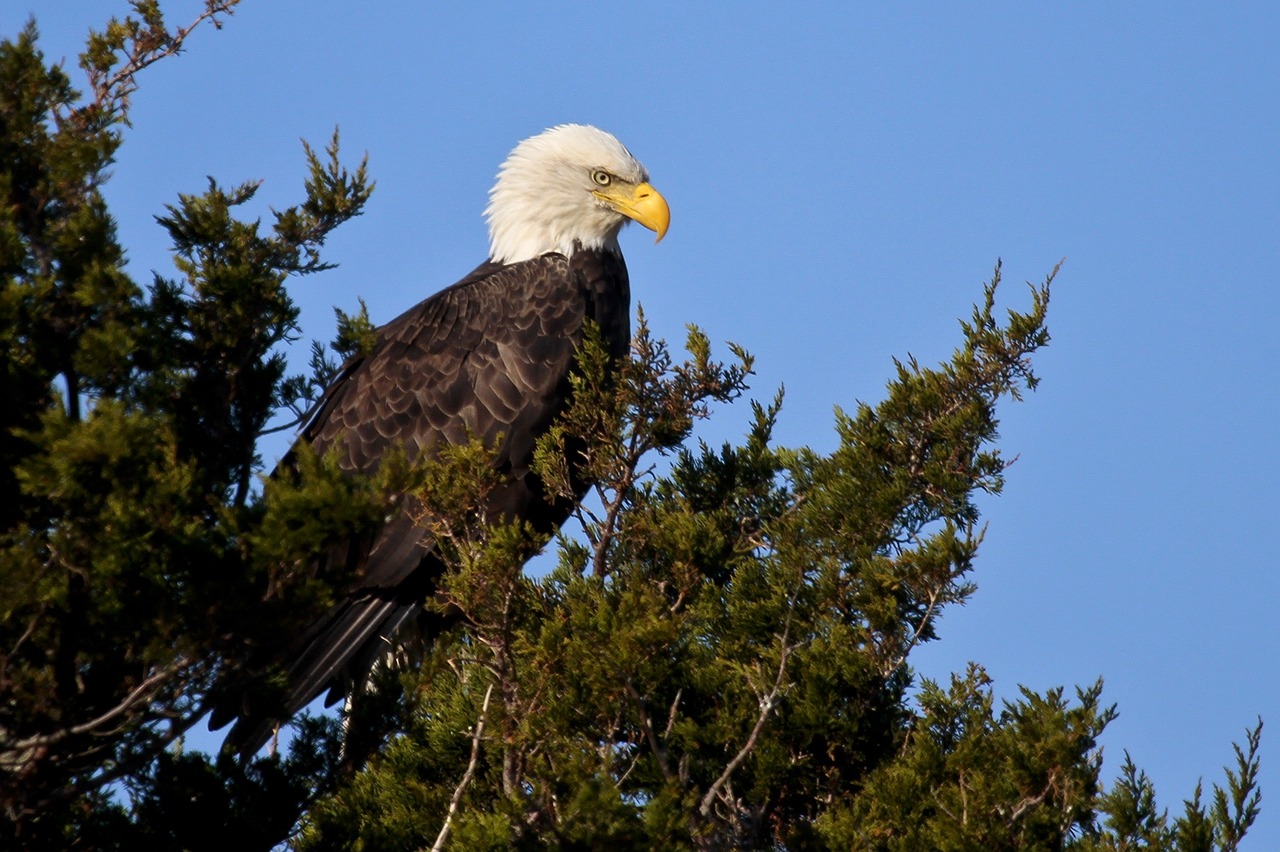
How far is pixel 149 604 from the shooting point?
2.76 m

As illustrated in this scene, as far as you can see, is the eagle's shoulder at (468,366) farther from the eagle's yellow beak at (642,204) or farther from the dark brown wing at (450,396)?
the eagle's yellow beak at (642,204)

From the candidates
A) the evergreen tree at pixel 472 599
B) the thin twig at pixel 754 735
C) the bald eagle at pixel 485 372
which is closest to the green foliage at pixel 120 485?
the evergreen tree at pixel 472 599

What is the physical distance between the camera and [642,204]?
7.39 m

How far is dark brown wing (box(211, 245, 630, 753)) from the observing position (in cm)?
633

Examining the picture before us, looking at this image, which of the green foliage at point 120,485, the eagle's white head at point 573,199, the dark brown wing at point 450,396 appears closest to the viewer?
the green foliage at point 120,485

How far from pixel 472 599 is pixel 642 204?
3.55 m

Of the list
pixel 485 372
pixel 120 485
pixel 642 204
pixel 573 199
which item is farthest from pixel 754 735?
pixel 573 199

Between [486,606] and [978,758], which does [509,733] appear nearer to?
[486,606]

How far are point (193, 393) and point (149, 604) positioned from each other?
28.3 inches

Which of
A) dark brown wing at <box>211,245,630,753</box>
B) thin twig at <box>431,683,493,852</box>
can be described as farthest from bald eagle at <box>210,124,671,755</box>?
thin twig at <box>431,683,493,852</box>

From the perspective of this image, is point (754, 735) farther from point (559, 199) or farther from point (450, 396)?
point (559, 199)

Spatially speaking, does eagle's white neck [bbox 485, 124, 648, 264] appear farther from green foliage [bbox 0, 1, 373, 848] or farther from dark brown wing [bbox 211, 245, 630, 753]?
green foliage [bbox 0, 1, 373, 848]

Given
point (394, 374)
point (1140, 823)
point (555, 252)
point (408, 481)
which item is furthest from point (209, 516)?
point (555, 252)

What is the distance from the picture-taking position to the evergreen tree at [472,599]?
9.20ft
